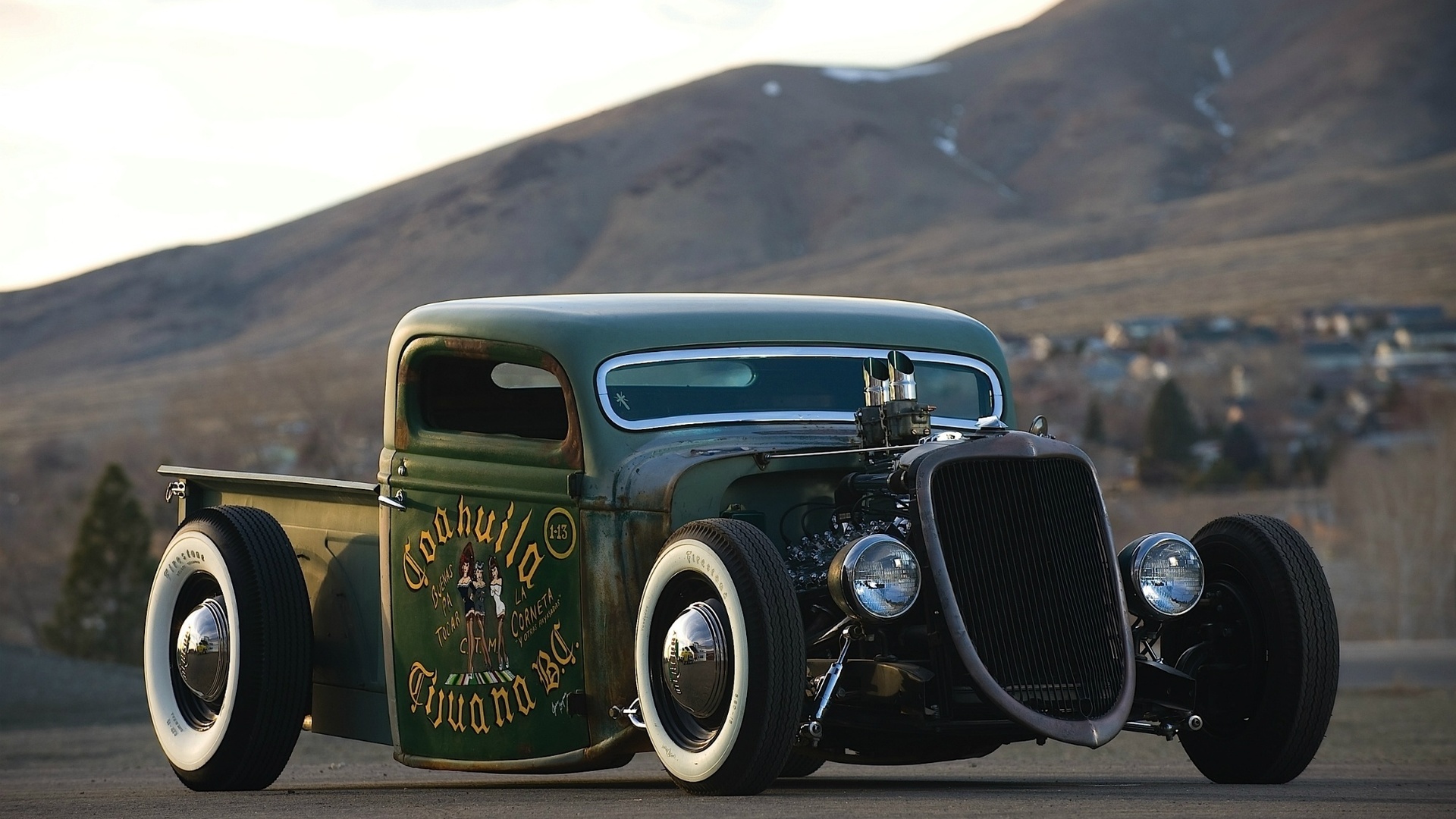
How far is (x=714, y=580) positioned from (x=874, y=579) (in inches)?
20.5

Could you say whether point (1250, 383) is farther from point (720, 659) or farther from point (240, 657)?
point (720, 659)

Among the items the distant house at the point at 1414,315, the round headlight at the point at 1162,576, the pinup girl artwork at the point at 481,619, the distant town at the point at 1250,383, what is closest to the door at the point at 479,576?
the pinup girl artwork at the point at 481,619

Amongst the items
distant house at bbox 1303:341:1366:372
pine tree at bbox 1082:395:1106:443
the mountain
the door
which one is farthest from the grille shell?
the mountain

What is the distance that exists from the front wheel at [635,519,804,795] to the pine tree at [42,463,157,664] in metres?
31.6

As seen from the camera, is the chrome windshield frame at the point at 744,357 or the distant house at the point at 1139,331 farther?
the distant house at the point at 1139,331

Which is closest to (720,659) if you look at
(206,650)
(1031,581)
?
(1031,581)

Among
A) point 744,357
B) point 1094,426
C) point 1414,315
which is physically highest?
point 1414,315

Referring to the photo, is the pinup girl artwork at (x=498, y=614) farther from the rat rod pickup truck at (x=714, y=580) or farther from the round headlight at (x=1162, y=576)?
the round headlight at (x=1162, y=576)

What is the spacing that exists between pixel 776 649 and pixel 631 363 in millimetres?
1856

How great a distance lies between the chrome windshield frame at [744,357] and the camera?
7098 millimetres

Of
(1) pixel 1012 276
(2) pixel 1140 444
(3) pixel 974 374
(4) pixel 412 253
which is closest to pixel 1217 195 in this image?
(1) pixel 1012 276

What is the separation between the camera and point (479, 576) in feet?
23.7

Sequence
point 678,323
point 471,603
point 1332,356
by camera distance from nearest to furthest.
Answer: point 471,603, point 678,323, point 1332,356

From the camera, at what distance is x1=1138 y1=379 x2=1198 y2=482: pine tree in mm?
82812
